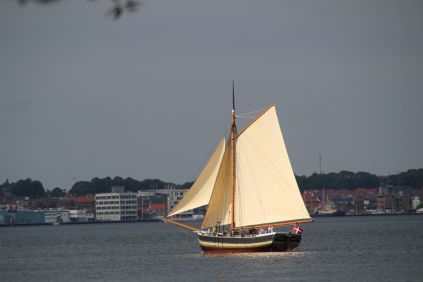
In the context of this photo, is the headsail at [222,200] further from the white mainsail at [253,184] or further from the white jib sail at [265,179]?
the white jib sail at [265,179]

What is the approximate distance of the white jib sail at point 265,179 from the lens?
82375mm

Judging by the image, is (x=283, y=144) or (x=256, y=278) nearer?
(x=256, y=278)

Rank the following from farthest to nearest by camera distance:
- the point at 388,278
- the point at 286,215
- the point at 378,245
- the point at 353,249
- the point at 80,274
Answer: the point at 378,245 < the point at 353,249 < the point at 286,215 < the point at 80,274 < the point at 388,278

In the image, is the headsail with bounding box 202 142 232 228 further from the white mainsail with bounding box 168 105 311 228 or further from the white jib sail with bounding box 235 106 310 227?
the white jib sail with bounding box 235 106 310 227

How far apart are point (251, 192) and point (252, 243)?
3643 mm

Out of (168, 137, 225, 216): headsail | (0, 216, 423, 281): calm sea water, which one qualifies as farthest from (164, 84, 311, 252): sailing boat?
(0, 216, 423, 281): calm sea water

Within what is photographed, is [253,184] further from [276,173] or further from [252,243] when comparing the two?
[252,243]

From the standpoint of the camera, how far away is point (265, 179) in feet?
274

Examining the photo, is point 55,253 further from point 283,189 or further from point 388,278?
point 388,278

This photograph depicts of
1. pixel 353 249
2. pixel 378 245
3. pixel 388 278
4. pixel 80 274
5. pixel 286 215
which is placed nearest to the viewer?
pixel 388 278

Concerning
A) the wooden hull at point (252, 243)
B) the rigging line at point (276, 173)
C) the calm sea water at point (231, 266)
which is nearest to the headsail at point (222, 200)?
the wooden hull at point (252, 243)

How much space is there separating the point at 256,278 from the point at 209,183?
18.2m

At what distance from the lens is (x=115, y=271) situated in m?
78.2

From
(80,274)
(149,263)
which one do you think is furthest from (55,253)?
(80,274)
